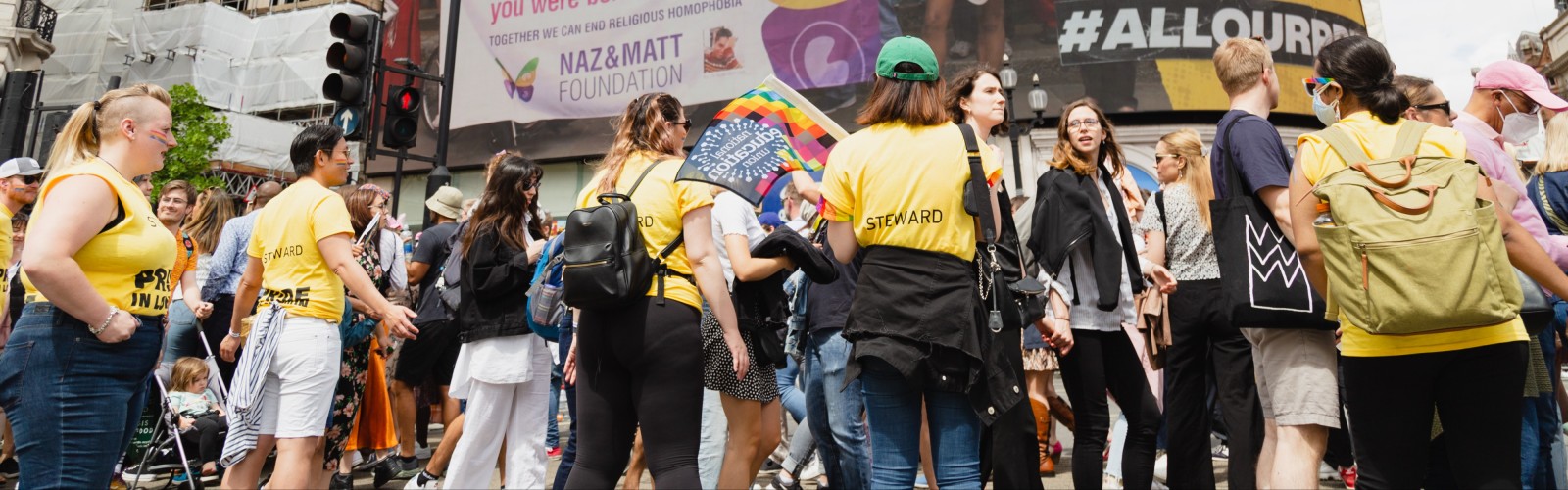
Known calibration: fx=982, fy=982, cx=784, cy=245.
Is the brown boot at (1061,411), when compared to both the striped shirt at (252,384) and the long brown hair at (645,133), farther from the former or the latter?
the striped shirt at (252,384)

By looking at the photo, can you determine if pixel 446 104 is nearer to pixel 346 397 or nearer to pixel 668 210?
pixel 346 397

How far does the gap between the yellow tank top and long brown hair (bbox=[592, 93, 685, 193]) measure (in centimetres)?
156

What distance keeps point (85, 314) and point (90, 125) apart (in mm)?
755

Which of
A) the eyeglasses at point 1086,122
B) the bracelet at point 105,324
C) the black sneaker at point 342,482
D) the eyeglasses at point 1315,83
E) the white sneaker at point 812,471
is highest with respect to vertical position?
the eyeglasses at point 1086,122

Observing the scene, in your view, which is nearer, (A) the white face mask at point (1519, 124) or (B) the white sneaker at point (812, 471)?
(A) the white face mask at point (1519, 124)

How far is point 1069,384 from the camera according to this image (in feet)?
13.6

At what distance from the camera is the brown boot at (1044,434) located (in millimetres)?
6082

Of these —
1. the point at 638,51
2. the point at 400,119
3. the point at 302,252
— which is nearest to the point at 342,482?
the point at 302,252

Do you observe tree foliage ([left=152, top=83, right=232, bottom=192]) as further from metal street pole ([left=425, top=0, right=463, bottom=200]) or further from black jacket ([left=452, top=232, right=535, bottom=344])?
black jacket ([left=452, top=232, right=535, bottom=344])

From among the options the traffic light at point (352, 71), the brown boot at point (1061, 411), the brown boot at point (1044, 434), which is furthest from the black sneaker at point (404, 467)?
the brown boot at point (1061, 411)

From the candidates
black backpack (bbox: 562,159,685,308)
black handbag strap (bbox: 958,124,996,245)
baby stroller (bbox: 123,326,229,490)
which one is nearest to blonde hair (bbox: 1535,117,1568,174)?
black handbag strap (bbox: 958,124,996,245)

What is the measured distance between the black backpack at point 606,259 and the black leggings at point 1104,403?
5.95 ft

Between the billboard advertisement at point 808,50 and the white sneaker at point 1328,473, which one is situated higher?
the billboard advertisement at point 808,50

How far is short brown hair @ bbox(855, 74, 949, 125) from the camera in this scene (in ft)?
10.4
